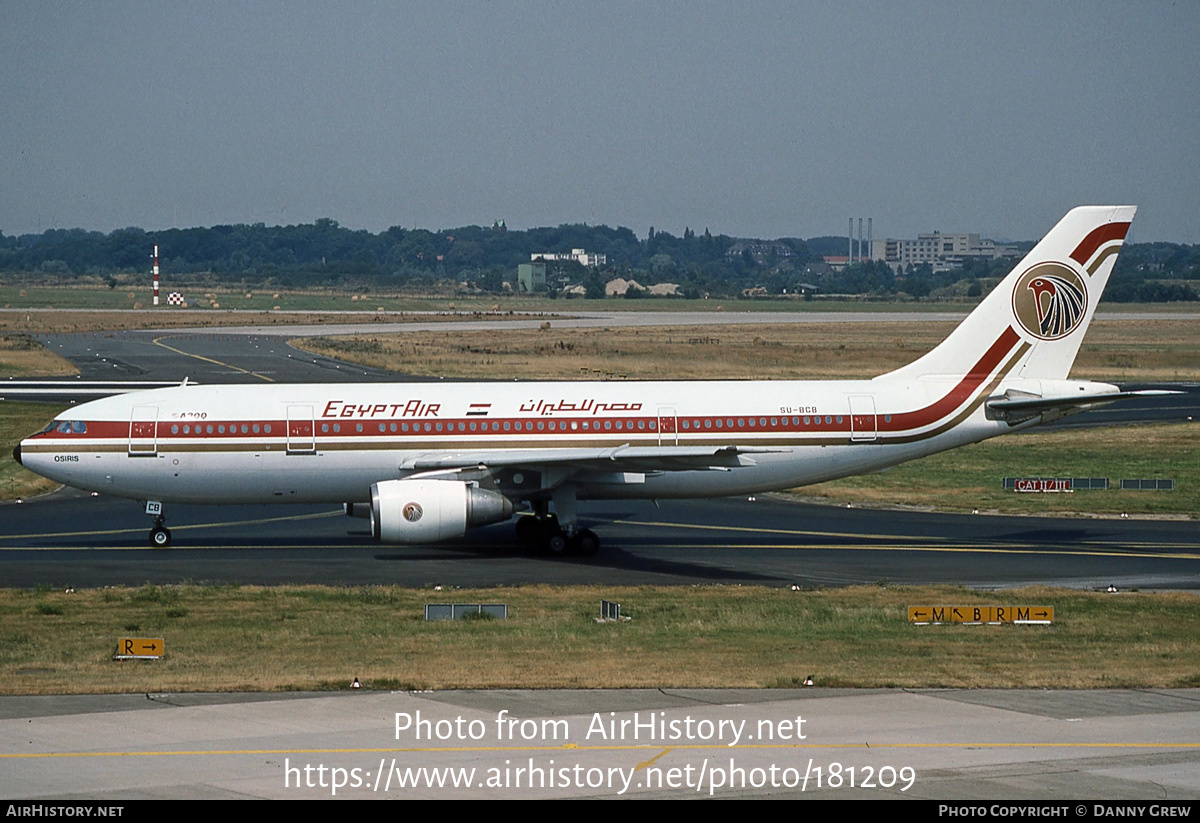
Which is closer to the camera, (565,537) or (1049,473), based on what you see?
(565,537)

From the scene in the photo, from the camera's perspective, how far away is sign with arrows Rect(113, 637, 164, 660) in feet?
80.4

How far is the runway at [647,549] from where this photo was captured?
3462 cm

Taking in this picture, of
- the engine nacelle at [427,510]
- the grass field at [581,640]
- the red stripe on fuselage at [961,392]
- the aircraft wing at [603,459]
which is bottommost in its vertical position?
the grass field at [581,640]

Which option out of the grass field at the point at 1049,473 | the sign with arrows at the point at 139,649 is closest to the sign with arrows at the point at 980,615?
the sign with arrows at the point at 139,649

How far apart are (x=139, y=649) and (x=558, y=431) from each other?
51.7ft

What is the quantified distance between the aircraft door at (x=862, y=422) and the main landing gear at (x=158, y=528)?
18895 mm

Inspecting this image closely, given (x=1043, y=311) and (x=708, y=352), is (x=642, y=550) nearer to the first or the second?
(x=1043, y=311)

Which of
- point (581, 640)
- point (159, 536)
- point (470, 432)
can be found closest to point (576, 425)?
point (470, 432)

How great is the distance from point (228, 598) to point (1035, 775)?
62.0 ft

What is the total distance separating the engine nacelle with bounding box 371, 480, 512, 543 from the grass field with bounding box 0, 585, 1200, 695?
296cm

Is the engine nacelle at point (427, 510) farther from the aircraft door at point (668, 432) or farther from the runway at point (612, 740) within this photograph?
the aircraft door at point (668, 432)

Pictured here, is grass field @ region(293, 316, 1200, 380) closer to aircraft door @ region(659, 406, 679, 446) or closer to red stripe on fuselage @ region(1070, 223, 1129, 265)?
red stripe on fuselage @ region(1070, 223, 1129, 265)

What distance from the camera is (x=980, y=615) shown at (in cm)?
2839

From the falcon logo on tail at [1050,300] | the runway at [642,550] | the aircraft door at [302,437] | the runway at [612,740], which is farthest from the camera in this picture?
the falcon logo on tail at [1050,300]
